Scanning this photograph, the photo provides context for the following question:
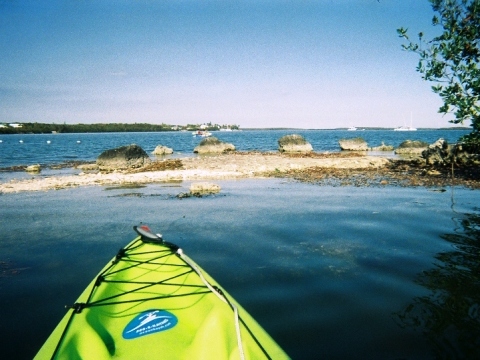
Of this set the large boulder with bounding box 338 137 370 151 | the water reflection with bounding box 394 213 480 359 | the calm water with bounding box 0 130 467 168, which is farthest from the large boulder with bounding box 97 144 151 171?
the large boulder with bounding box 338 137 370 151

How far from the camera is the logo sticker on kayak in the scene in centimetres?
308

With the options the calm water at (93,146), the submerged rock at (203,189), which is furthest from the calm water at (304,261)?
the calm water at (93,146)

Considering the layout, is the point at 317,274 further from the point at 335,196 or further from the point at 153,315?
the point at 335,196

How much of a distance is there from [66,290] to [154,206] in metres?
5.81

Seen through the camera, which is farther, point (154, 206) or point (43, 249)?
point (154, 206)


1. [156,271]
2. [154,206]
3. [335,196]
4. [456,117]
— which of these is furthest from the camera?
[335,196]

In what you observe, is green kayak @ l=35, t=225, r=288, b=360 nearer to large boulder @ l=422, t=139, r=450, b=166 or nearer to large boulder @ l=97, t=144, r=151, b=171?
large boulder @ l=97, t=144, r=151, b=171

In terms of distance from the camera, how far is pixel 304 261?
5.86 meters

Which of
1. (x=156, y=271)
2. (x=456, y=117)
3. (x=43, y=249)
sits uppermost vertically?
(x=456, y=117)

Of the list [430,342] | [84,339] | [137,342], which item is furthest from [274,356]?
[430,342]

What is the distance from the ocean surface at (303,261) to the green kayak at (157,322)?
90cm

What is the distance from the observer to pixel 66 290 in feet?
16.1

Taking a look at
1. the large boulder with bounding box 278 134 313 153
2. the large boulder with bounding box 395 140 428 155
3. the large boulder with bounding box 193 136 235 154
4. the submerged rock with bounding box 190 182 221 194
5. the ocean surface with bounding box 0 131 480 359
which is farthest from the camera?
the large boulder with bounding box 193 136 235 154

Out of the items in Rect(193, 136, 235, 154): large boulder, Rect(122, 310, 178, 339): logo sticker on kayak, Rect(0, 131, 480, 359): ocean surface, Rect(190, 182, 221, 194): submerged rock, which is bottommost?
Rect(0, 131, 480, 359): ocean surface
